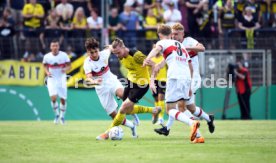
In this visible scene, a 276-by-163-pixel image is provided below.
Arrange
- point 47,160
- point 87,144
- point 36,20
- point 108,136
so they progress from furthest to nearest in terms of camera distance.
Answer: point 36,20 < point 108,136 < point 87,144 < point 47,160

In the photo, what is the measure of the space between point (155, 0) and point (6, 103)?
6820 mm

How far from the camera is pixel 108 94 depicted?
60.0ft

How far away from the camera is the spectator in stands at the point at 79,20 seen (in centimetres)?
2841

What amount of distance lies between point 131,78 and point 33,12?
1221cm

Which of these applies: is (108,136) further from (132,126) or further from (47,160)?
(47,160)

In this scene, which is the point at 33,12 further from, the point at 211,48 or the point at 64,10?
the point at 211,48

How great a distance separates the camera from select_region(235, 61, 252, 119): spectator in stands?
94.7 feet

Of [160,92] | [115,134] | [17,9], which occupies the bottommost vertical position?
[160,92]

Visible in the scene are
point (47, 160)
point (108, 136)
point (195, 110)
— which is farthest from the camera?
point (195, 110)

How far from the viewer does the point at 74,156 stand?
12.5 meters

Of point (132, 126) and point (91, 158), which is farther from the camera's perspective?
point (132, 126)

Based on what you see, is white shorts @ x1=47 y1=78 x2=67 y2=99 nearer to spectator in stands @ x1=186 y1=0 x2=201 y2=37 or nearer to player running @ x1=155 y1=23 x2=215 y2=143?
spectator in stands @ x1=186 y1=0 x2=201 y2=37

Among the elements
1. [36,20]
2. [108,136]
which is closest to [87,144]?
[108,136]

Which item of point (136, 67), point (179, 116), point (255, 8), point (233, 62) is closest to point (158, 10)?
point (233, 62)
